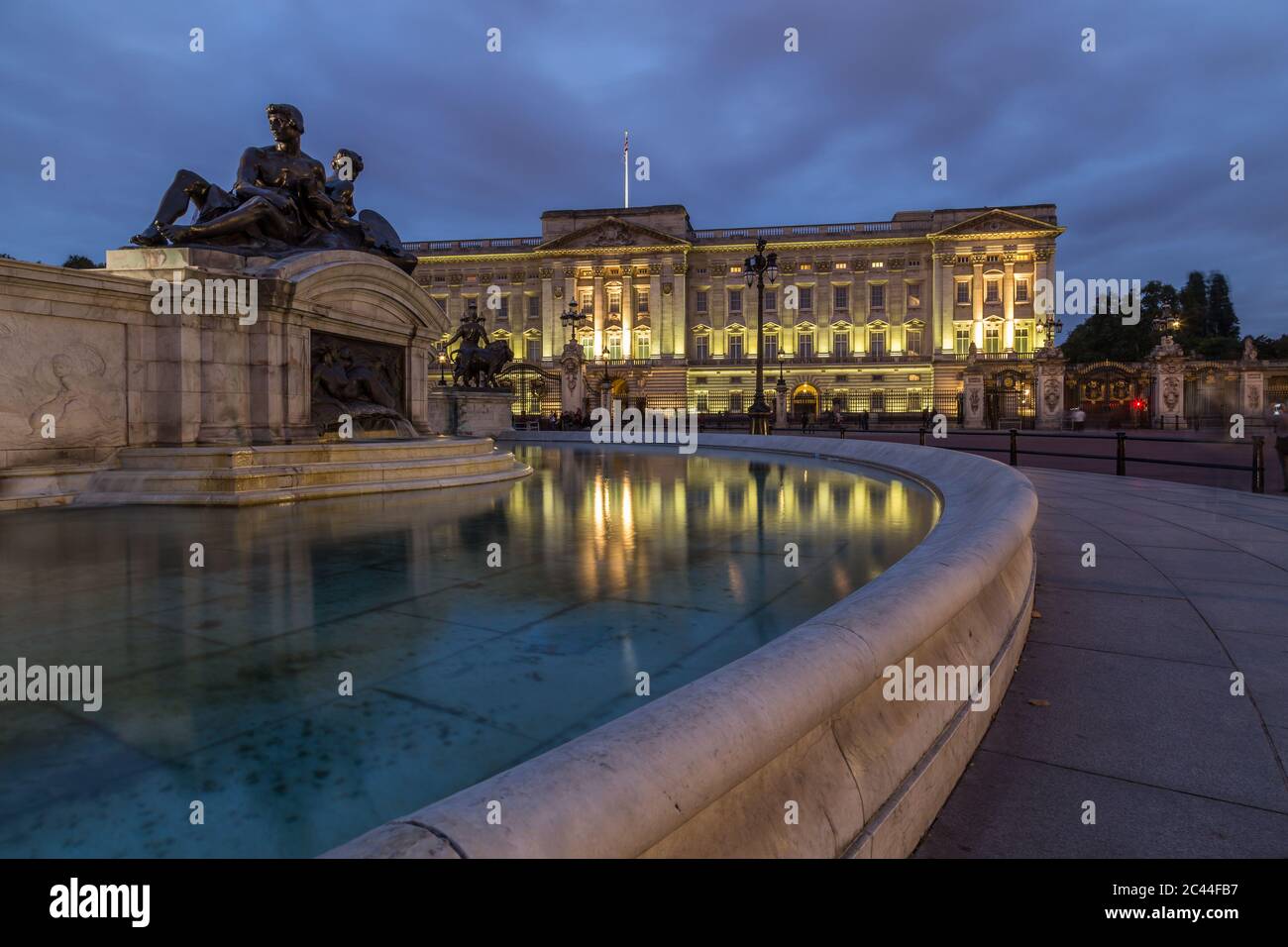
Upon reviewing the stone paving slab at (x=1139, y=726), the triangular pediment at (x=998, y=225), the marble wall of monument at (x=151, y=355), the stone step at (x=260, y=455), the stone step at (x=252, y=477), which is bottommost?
the stone paving slab at (x=1139, y=726)

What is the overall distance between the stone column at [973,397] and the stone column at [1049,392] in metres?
3.58

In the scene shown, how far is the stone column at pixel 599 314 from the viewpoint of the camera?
223ft

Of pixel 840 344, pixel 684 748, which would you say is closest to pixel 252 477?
pixel 684 748

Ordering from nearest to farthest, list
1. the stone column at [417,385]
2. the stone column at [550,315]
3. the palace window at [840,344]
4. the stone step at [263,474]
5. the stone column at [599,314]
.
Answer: the stone step at [263,474]
the stone column at [417,385]
the palace window at [840,344]
the stone column at [599,314]
the stone column at [550,315]

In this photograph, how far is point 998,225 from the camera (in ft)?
202

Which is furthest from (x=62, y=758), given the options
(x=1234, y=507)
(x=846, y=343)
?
(x=846, y=343)

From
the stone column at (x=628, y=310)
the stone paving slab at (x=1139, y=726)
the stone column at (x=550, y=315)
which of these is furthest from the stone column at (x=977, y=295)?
the stone paving slab at (x=1139, y=726)

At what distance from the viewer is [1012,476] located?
5.98m

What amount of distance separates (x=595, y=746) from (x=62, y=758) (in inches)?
78.3

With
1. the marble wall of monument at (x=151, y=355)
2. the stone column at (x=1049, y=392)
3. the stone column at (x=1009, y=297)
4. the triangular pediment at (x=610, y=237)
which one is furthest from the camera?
the triangular pediment at (x=610, y=237)

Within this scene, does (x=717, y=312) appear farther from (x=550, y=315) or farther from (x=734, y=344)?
(x=550, y=315)

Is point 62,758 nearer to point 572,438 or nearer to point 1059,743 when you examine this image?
point 1059,743

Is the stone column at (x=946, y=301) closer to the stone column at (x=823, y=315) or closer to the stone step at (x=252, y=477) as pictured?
the stone column at (x=823, y=315)

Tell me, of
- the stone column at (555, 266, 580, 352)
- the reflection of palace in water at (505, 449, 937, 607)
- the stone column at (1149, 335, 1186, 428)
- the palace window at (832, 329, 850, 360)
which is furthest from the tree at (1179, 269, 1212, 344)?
the reflection of palace in water at (505, 449, 937, 607)
